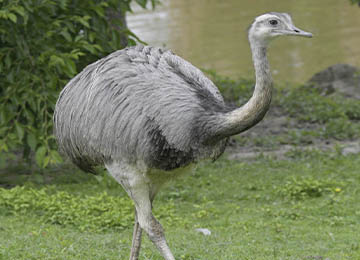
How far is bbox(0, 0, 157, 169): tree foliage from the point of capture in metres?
6.74

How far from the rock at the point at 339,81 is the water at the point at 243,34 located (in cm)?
146

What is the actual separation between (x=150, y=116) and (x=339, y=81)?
8222 mm

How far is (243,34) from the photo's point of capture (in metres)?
17.9

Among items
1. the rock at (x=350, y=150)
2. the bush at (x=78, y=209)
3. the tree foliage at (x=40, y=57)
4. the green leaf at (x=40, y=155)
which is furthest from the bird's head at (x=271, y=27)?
the rock at (x=350, y=150)

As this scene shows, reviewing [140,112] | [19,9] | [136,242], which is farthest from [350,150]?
[140,112]

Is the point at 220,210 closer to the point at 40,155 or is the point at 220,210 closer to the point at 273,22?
the point at 40,155

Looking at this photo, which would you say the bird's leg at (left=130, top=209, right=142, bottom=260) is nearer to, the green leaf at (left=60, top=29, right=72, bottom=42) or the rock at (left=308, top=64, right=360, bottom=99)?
the green leaf at (left=60, top=29, right=72, bottom=42)

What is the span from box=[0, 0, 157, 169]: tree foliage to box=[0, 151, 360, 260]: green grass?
0.65 m

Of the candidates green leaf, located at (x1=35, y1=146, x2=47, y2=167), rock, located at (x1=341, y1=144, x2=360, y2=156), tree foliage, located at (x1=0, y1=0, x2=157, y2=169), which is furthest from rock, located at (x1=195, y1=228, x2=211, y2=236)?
rock, located at (x1=341, y1=144, x2=360, y2=156)

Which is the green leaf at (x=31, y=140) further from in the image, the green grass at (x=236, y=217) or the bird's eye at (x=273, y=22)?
the bird's eye at (x=273, y=22)

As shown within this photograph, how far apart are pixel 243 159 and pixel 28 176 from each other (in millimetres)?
2471

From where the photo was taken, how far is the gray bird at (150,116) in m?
3.97

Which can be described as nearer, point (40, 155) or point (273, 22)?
point (273, 22)

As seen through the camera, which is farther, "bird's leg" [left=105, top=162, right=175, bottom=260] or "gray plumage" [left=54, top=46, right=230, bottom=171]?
"bird's leg" [left=105, top=162, right=175, bottom=260]
